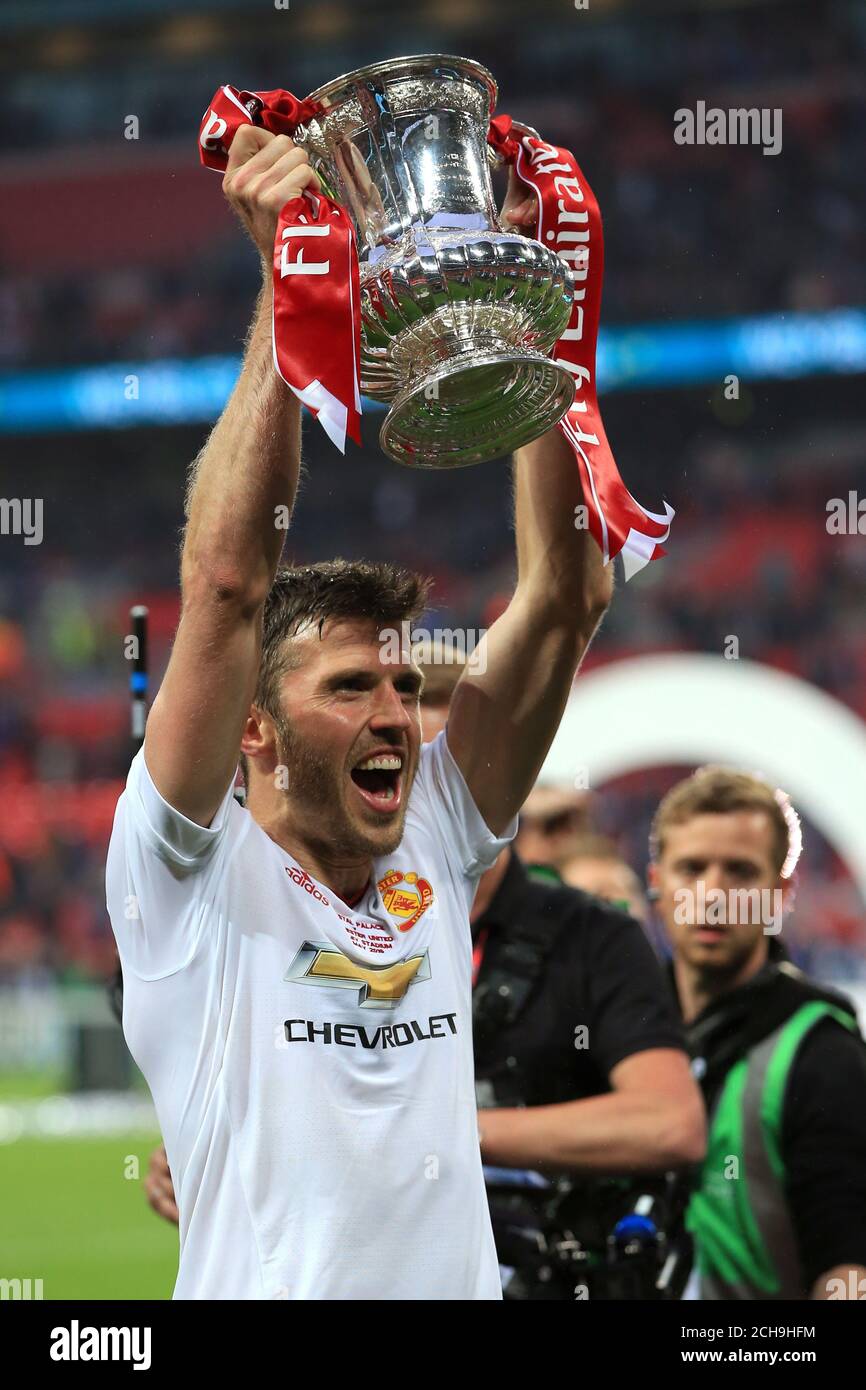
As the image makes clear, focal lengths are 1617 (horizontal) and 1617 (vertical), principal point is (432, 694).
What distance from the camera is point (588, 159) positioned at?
19266mm

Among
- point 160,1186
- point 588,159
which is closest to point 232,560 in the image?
point 160,1186

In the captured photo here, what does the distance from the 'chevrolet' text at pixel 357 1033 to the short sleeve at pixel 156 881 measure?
0.57 feet

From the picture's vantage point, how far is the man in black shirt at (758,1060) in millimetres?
3051

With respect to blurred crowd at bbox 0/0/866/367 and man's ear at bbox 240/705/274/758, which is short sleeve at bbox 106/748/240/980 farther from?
blurred crowd at bbox 0/0/866/367

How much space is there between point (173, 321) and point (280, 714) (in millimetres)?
18806

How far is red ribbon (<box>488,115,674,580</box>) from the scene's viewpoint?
2.35 meters

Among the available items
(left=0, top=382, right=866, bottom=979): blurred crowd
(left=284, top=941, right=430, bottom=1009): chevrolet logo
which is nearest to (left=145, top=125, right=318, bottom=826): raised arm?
(left=284, top=941, right=430, bottom=1009): chevrolet logo

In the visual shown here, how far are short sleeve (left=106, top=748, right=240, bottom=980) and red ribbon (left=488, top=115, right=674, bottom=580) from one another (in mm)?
682

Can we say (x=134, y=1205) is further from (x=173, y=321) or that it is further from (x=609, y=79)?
(x=609, y=79)

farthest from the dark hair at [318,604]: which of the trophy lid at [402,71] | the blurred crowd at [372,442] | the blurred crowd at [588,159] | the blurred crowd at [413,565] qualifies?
the blurred crowd at [588,159]

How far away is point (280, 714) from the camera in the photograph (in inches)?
93.7

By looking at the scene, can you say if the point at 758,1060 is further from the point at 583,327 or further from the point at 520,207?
the point at 520,207

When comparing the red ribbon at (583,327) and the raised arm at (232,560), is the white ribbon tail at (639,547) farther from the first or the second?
the raised arm at (232,560)

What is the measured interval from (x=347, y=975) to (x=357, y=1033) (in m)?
0.08
